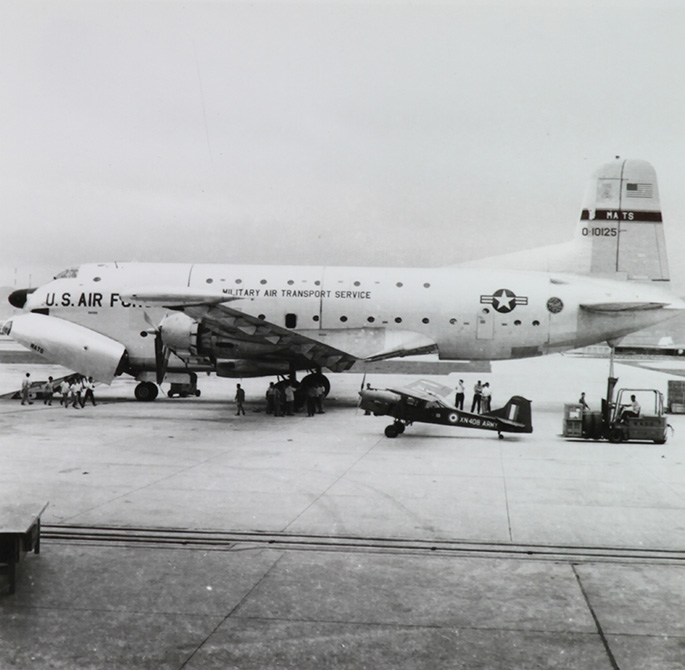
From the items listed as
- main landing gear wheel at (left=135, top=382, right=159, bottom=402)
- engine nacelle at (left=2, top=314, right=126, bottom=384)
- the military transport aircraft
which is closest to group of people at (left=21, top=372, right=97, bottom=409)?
engine nacelle at (left=2, top=314, right=126, bottom=384)

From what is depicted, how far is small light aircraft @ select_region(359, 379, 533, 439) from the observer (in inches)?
741

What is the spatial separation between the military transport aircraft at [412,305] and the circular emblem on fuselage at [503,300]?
37mm

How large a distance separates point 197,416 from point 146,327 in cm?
516

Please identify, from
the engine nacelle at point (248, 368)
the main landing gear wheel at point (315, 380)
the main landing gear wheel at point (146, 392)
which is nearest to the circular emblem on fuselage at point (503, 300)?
the main landing gear wheel at point (315, 380)

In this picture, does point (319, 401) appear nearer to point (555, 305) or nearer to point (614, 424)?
point (555, 305)

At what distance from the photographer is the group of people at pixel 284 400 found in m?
23.6

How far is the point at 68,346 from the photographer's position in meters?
25.0

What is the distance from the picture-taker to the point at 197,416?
22906mm

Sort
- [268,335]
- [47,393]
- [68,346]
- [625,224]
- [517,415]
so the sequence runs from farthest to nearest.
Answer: [47,393] < [625,224] < [68,346] < [268,335] < [517,415]

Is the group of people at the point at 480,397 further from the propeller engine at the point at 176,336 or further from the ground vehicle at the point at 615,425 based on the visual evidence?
the propeller engine at the point at 176,336

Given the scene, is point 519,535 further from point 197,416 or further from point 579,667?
point 197,416

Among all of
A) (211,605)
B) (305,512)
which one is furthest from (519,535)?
(211,605)

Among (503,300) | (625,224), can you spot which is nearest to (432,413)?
(503,300)

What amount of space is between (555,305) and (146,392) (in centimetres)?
1630
